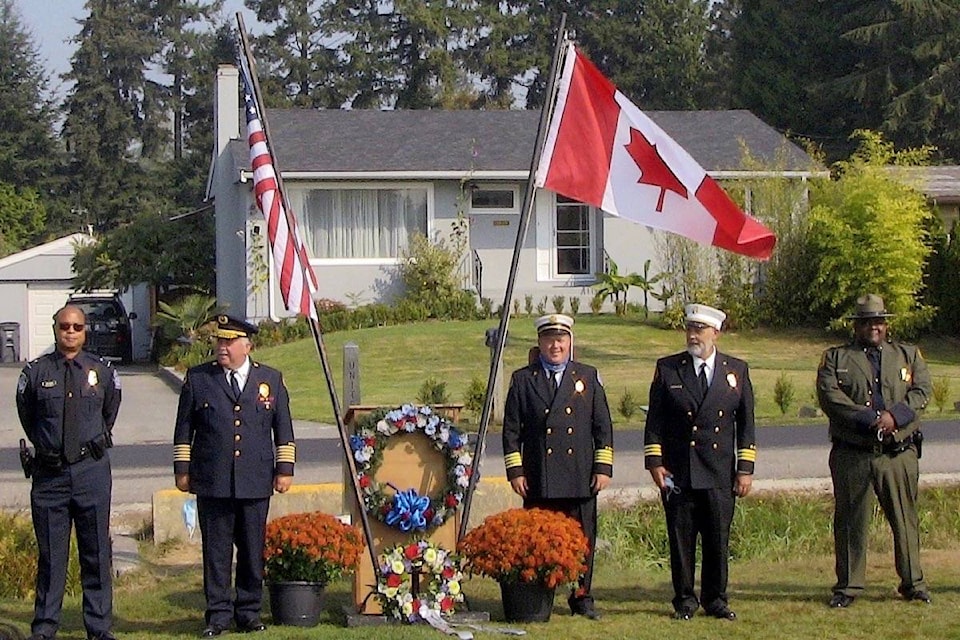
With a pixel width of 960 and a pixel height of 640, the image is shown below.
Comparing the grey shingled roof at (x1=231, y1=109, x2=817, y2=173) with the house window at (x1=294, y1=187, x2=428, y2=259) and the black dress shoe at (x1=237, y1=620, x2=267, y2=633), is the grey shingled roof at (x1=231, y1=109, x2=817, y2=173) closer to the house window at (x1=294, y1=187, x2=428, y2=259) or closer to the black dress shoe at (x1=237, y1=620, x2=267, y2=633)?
the house window at (x1=294, y1=187, x2=428, y2=259)

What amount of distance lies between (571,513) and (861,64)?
4677cm

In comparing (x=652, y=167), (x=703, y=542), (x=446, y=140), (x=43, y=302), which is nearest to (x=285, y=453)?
(x=703, y=542)

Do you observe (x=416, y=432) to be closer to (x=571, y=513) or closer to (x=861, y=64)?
(x=571, y=513)

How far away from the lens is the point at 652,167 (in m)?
8.52

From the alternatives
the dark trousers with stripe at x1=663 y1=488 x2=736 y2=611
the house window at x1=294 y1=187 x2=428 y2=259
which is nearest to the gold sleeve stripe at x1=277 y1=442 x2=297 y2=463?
the dark trousers with stripe at x1=663 y1=488 x2=736 y2=611

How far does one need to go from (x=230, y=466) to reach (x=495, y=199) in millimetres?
22560

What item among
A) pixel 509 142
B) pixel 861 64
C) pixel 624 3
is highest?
pixel 624 3

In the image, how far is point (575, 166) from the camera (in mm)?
8570

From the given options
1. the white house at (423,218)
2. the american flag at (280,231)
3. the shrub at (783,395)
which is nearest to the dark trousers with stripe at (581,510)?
the american flag at (280,231)

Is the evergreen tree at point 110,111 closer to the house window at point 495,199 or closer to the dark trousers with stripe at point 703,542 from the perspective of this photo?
the house window at point 495,199

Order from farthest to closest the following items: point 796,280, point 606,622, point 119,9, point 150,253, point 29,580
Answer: point 119,9, point 150,253, point 796,280, point 29,580, point 606,622

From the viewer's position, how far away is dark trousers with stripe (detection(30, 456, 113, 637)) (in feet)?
25.7

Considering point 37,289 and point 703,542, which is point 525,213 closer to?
point 703,542

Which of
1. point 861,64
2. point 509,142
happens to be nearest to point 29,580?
point 509,142
